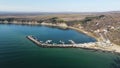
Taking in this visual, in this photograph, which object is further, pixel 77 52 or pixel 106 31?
pixel 106 31

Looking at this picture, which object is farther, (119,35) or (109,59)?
(119,35)

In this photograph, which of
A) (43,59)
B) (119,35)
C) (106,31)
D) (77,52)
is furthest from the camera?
(106,31)

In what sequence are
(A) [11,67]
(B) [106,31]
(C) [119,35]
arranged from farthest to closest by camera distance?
(B) [106,31] < (C) [119,35] < (A) [11,67]

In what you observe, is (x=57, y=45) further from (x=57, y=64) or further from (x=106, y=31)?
(x=106, y=31)

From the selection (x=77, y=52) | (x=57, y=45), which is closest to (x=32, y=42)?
(x=57, y=45)

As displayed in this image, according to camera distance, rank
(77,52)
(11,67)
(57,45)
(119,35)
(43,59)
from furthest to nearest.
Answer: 1. (119,35)
2. (57,45)
3. (77,52)
4. (43,59)
5. (11,67)

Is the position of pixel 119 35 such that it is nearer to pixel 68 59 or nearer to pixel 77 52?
pixel 77 52

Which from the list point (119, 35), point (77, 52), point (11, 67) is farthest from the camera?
point (119, 35)

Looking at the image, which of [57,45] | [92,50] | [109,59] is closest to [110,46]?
[92,50]
